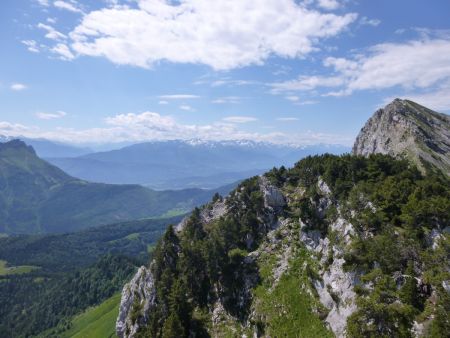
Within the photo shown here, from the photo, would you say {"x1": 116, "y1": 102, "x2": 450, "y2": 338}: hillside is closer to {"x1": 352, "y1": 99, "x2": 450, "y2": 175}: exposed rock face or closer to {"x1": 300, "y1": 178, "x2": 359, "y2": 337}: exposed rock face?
{"x1": 300, "y1": 178, "x2": 359, "y2": 337}: exposed rock face

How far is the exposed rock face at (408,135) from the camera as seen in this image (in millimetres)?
133750

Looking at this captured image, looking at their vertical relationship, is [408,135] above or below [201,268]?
above

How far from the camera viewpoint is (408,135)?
490 feet

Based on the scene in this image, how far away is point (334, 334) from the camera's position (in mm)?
59188

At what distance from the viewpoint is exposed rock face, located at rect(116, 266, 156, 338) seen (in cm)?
9138

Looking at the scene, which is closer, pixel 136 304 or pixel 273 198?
pixel 136 304

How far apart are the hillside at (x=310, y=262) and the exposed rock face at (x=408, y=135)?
132ft

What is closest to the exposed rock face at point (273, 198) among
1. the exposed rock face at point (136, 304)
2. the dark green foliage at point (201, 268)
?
the dark green foliage at point (201, 268)

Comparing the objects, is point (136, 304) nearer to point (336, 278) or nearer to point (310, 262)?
point (310, 262)

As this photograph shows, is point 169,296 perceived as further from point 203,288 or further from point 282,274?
point 282,274

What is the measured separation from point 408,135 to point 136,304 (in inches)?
4928

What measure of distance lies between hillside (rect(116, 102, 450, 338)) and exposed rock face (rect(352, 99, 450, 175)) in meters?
40.3

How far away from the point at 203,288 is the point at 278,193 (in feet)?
113

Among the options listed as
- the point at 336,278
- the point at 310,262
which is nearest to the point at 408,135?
the point at 310,262
